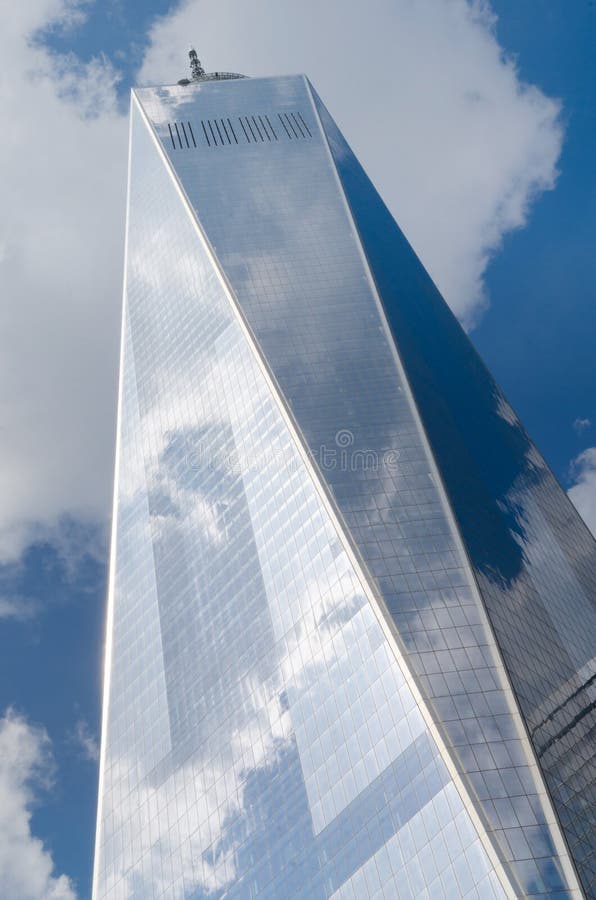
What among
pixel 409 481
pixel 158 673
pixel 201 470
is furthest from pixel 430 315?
pixel 158 673

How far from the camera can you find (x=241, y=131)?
147 metres

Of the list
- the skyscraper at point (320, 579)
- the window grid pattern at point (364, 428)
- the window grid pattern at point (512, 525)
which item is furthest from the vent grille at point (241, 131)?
the window grid pattern at point (512, 525)

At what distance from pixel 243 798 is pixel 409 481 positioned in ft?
94.7

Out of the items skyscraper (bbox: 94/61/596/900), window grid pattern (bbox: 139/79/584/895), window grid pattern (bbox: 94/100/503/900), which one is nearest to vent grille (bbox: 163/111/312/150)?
skyscraper (bbox: 94/61/596/900)

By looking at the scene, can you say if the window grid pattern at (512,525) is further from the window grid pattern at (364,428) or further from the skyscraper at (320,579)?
the window grid pattern at (364,428)

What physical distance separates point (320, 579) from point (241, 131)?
9247 centimetres

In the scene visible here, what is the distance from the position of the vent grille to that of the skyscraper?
634 mm

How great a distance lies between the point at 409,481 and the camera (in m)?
81.0

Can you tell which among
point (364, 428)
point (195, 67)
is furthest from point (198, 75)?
point (364, 428)

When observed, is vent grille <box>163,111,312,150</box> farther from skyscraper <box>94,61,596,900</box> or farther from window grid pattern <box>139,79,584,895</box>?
window grid pattern <box>139,79,584,895</box>

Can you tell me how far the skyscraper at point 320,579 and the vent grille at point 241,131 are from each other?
0.63 metres

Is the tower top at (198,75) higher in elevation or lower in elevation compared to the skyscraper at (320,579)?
higher

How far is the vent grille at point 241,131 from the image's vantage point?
144 m

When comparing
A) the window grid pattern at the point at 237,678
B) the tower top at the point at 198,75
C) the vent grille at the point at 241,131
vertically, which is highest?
the tower top at the point at 198,75
